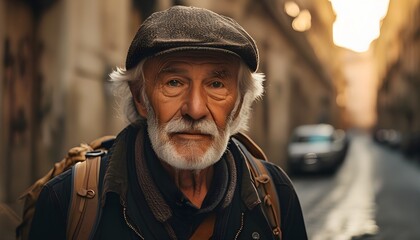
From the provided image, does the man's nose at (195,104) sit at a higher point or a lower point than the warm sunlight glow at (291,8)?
lower

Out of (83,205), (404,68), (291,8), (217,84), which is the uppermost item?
(291,8)

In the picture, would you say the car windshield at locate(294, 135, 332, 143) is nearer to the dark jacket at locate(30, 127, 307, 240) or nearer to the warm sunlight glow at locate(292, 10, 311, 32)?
the warm sunlight glow at locate(292, 10, 311, 32)

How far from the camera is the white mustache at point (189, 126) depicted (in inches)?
81.0

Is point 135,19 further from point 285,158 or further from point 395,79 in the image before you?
point 395,79

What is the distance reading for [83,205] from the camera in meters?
2.01

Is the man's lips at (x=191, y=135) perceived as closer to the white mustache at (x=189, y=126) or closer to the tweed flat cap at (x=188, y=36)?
the white mustache at (x=189, y=126)

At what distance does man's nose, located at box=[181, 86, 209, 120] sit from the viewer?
2027 millimetres

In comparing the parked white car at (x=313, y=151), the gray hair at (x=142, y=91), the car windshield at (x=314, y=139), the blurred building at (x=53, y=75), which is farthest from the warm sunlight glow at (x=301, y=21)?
the gray hair at (x=142, y=91)

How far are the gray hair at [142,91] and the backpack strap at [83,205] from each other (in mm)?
349

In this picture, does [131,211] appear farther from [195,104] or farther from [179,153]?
[195,104]

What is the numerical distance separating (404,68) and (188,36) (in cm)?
4926

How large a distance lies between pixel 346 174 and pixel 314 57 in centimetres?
1898

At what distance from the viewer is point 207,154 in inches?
82.9

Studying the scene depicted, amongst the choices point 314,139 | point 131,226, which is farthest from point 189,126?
point 314,139
